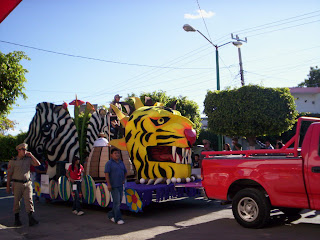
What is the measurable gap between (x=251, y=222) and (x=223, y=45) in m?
12.4

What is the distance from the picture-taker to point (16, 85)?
47.8 feet

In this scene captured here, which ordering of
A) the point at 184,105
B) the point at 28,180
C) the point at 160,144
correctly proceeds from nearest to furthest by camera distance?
1. the point at 28,180
2. the point at 160,144
3. the point at 184,105

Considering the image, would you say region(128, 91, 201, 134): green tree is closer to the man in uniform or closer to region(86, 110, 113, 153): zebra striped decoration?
region(86, 110, 113, 153): zebra striped decoration

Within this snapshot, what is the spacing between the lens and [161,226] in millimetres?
7219

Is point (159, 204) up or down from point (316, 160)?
down

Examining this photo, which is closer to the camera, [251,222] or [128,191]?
[251,222]

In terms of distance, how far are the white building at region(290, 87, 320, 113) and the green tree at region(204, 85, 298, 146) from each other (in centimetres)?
2390

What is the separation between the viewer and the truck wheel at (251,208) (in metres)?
6.34

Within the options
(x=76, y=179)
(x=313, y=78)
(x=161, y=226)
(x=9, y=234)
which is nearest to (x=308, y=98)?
(x=313, y=78)

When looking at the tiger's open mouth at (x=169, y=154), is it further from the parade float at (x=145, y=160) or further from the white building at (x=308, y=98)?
the white building at (x=308, y=98)

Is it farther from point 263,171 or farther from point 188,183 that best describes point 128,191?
point 263,171

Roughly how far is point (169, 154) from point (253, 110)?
804 centimetres

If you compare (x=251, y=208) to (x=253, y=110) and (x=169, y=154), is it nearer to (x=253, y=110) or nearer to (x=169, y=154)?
(x=169, y=154)

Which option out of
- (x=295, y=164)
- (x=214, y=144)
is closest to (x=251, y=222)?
(x=295, y=164)
